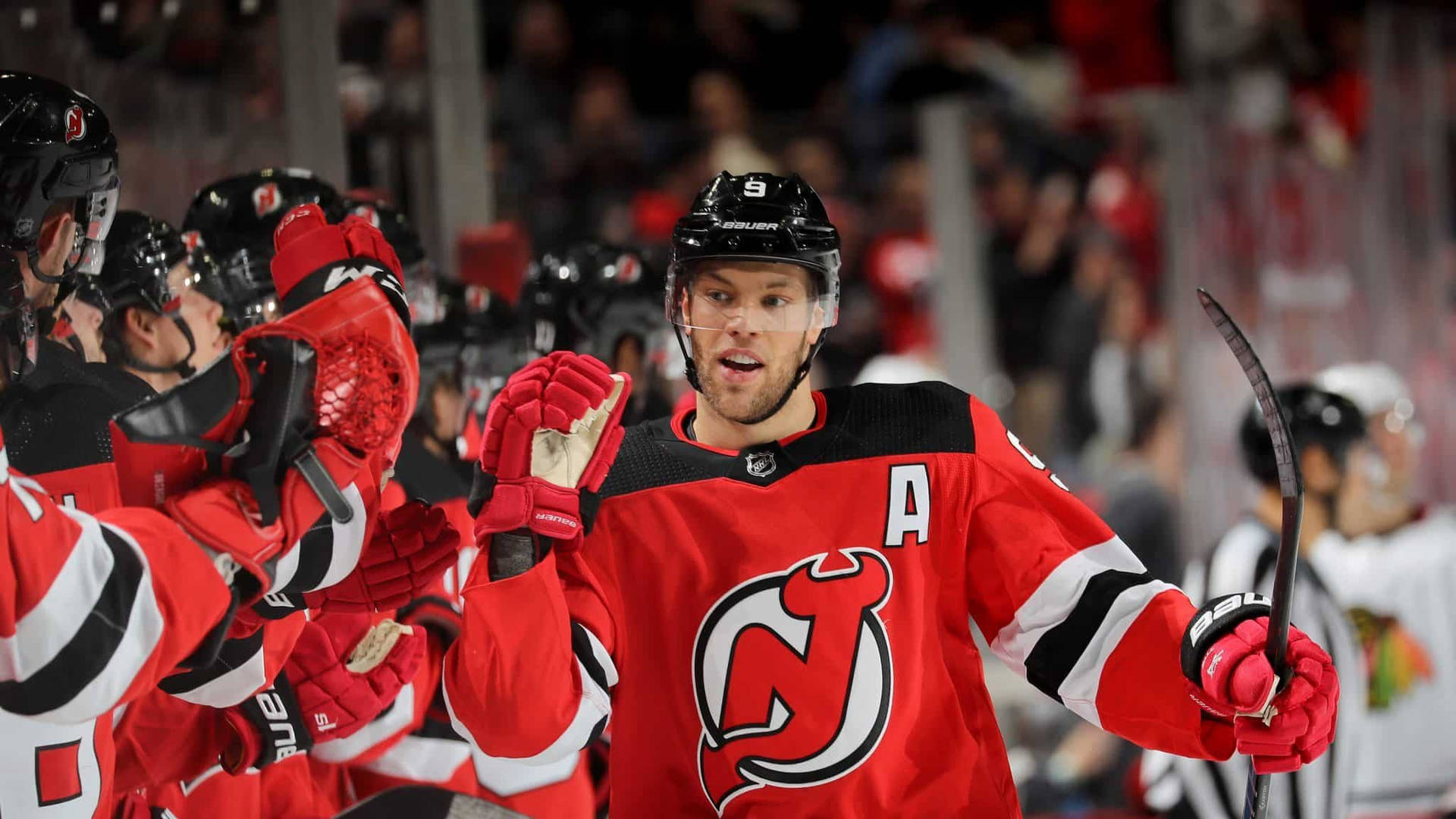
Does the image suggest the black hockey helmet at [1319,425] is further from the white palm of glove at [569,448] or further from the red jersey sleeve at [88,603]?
the red jersey sleeve at [88,603]

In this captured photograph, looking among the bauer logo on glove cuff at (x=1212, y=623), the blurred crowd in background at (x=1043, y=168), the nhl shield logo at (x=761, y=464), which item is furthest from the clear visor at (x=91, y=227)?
the blurred crowd in background at (x=1043, y=168)

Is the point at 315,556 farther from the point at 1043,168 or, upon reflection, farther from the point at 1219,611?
the point at 1043,168

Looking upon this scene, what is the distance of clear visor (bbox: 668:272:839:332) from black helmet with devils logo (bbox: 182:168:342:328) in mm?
724

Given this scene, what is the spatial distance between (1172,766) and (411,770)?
1876 millimetres

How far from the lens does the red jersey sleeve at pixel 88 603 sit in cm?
165

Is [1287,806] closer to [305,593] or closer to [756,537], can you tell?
[756,537]

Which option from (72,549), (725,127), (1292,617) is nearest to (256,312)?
(72,549)

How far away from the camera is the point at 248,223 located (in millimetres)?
2855

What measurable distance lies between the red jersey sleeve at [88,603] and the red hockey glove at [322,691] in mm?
671

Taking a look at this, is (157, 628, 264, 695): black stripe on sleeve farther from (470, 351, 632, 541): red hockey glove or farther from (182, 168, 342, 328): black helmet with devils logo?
(182, 168, 342, 328): black helmet with devils logo

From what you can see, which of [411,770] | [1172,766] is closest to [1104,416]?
[1172,766]

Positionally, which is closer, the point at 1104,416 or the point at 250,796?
the point at 250,796

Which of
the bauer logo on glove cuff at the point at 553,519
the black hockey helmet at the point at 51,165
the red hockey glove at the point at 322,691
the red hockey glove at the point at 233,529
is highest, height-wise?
the black hockey helmet at the point at 51,165

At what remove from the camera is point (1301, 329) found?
6.67 metres
